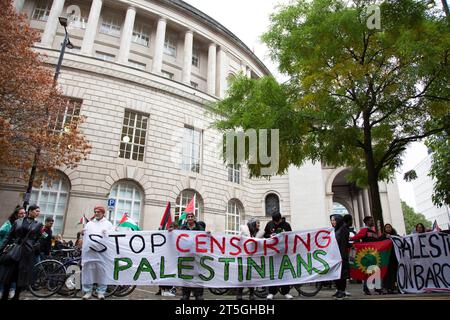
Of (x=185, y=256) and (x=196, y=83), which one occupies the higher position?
(x=196, y=83)

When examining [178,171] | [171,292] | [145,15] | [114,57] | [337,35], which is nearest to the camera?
[171,292]

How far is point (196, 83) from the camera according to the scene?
28.2 metres

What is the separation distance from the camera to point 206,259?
21.7 ft

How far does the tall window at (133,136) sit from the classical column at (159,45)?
4898mm

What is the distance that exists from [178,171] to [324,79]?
1366 cm

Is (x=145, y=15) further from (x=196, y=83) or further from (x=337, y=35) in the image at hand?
(x=337, y=35)

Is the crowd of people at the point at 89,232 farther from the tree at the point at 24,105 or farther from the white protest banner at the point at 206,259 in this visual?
the tree at the point at 24,105

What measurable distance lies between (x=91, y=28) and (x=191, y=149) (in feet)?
39.4

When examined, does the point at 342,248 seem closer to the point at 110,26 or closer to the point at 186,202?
the point at 186,202

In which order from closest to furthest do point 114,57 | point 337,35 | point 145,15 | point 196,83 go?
point 337,35, point 114,57, point 145,15, point 196,83

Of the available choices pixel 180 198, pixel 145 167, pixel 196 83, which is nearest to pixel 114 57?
pixel 196 83

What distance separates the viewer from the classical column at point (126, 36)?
2315cm

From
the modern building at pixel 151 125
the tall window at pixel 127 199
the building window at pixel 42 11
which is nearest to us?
the modern building at pixel 151 125

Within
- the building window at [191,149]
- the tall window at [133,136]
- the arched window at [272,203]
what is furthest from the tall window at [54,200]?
the arched window at [272,203]
